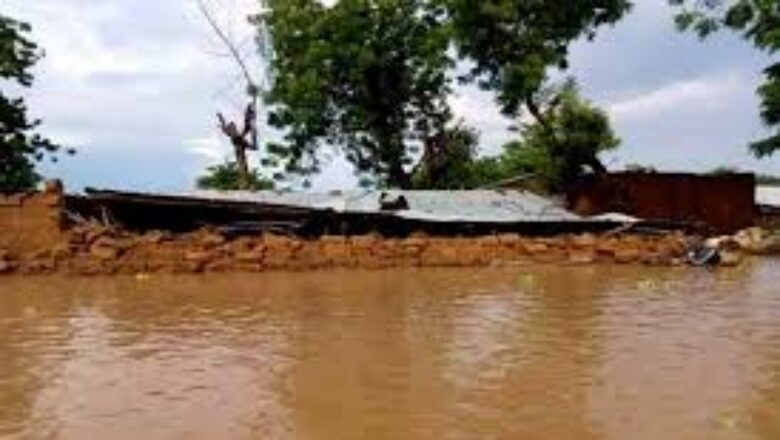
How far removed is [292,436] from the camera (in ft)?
20.8

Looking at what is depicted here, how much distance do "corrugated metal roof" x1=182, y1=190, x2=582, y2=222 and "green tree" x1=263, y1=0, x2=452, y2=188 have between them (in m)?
5.65

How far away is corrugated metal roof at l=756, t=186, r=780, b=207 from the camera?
33.3 m

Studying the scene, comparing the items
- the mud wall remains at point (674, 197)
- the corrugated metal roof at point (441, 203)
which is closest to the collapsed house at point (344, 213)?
the corrugated metal roof at point (441, 203)

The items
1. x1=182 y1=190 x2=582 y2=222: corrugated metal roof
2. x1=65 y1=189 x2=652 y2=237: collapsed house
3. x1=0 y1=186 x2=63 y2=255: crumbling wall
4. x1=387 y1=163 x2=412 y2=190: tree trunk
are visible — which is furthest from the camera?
x1=387 y1=163 x2=412 y2=190: tree trunk

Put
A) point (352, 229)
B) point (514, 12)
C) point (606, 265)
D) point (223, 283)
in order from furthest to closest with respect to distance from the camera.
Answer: point (514, 12)
point (352, 229)
point (606, 265)
point (223, 283)

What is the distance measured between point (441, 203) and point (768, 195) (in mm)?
14773

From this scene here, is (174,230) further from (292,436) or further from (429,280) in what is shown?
(292,436)

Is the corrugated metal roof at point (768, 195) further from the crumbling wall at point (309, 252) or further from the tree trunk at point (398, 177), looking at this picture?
the crumbling wall at point (309, 252)

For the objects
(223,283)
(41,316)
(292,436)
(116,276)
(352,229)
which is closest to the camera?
(292,436)

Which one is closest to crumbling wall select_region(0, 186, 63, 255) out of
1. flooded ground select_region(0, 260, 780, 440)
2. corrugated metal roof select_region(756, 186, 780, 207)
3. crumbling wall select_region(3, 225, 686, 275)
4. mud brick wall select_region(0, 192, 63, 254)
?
mud brick wall select_region(0, 192, 63, 254)

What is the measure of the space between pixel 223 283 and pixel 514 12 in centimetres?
1369

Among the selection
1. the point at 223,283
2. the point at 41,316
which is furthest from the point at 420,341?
the point at 223,283

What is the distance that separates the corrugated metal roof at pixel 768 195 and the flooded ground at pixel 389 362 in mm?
18679

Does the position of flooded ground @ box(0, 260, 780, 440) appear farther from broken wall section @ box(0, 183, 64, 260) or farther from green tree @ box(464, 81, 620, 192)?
green tree @ box(464, 81, 620, 192)
